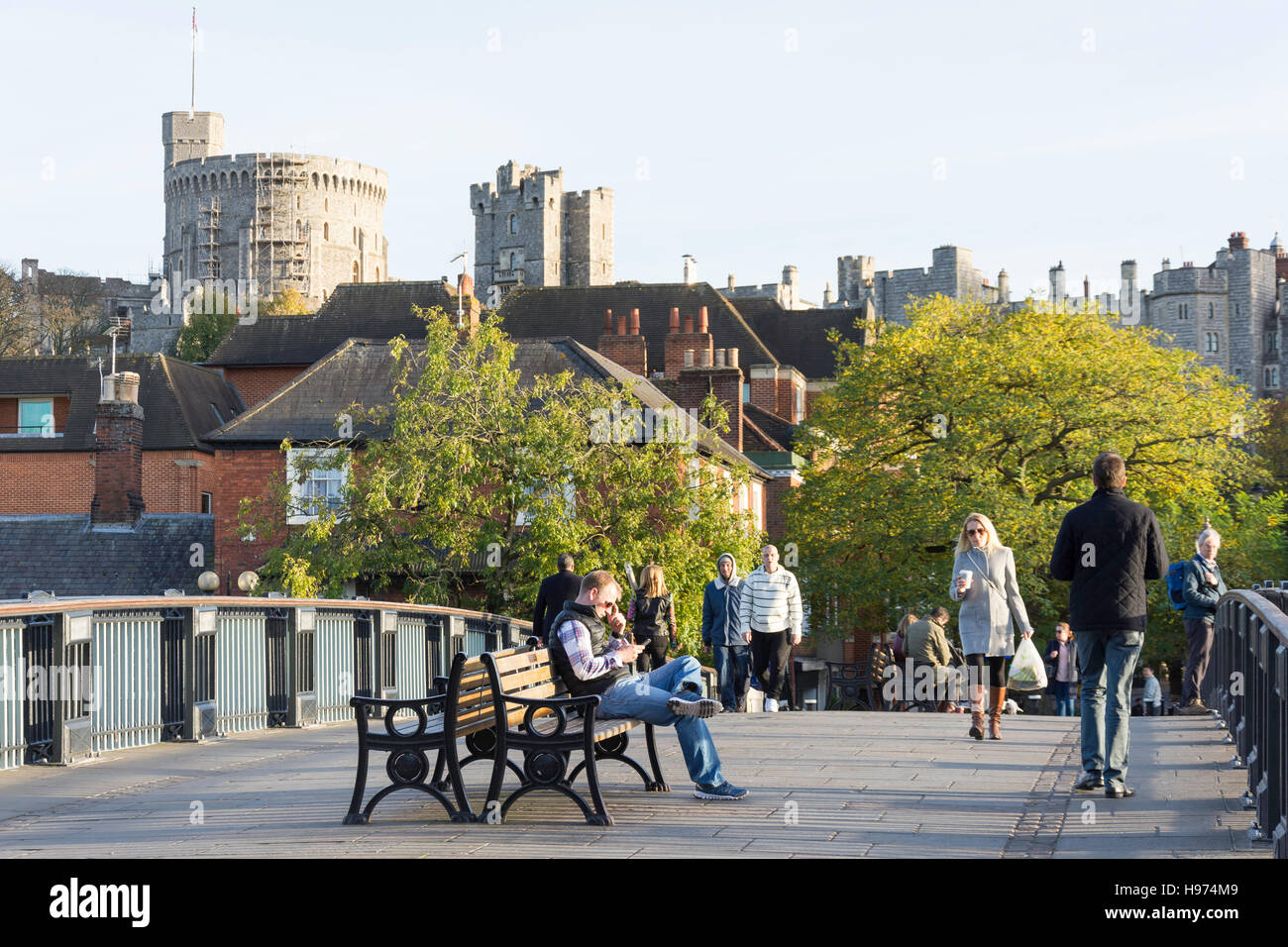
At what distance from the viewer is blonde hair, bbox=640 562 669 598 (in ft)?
51.4

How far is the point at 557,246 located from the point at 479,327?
10643 cm

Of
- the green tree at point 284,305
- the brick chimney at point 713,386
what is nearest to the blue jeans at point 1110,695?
the brick chimney at point 713,386

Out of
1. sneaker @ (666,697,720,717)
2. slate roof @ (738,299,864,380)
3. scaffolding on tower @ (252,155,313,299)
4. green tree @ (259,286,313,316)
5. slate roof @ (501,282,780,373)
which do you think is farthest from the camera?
scaffolding on tower @ (252,155,313,299)

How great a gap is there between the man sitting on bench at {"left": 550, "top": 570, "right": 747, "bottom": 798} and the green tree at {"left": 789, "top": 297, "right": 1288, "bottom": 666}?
27.1 m

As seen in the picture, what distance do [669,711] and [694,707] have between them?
243 millimetres

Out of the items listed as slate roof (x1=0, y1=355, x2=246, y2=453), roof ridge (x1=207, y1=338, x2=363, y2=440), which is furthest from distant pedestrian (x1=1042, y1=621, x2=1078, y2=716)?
slate roof (x1=0, y1=355, x2=246, y2=453)

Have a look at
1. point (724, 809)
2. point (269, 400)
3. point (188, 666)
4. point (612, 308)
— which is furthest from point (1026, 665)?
point (612, 308)

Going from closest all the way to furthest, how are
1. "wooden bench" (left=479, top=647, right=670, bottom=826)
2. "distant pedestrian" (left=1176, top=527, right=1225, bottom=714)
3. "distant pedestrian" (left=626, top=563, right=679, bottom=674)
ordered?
"wooden bench" (left=479, top=647, right=670, bottom=826) < "distant pedestrian" (left=1176, top=527, right=1225, bottom=714) < "distant pedestrian" (left=626, top=563, right=679, bottom=674)

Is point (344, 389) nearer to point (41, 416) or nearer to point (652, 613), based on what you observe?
point (41, 416)

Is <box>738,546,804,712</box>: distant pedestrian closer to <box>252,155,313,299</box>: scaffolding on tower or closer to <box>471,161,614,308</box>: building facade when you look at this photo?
<box>471,161,614,308</box>: building facade

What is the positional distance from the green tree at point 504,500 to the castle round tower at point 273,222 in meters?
113

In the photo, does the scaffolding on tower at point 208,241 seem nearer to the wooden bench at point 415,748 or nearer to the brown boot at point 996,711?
the brown boot at point 996,711

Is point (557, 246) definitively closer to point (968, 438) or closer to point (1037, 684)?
point (968, 438)

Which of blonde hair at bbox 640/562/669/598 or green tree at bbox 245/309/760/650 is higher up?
green tree at bbox 245/309/760/650
